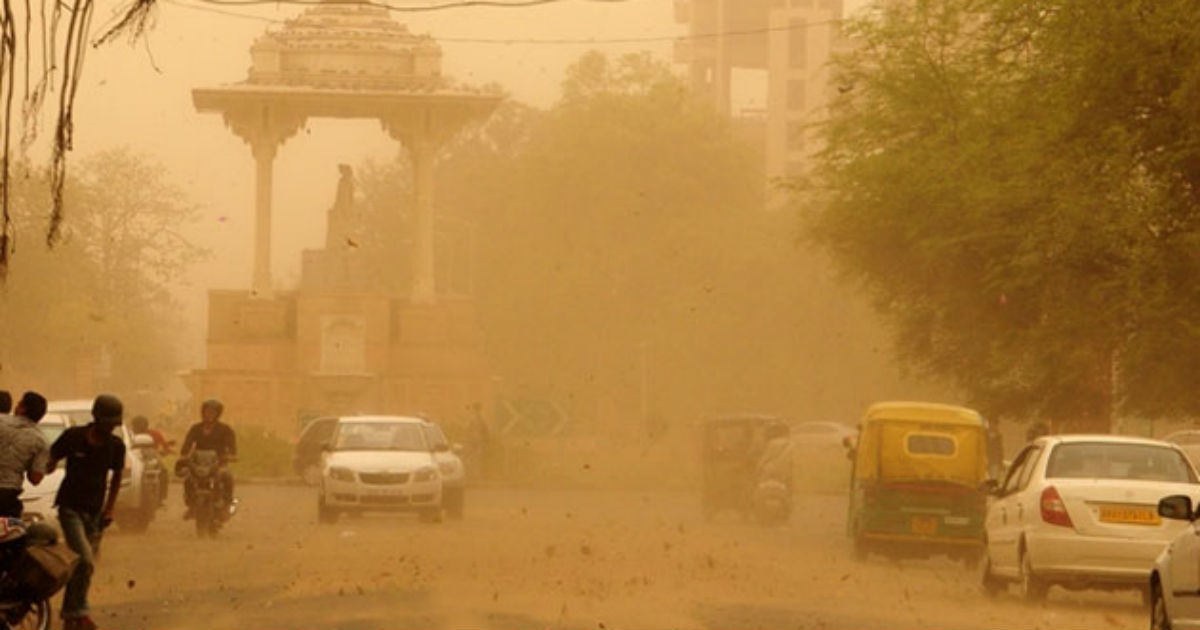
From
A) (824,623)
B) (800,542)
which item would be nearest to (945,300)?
(800,542)

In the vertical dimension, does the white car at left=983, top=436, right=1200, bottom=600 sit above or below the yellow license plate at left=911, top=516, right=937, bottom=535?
above

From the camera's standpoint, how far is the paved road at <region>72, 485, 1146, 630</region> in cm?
2066

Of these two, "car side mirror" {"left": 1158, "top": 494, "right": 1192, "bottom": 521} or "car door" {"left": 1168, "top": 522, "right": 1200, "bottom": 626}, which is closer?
"car door" {"left": 1168, "top": 522, "right": 1200, "bottom": 626}

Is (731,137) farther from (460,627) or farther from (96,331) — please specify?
(460,627)

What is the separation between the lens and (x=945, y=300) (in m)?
43.5

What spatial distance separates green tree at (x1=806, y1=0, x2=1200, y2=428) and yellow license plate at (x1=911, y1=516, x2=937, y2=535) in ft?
9.68

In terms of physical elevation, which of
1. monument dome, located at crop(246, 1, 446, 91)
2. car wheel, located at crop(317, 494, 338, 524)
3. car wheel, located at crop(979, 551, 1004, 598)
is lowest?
car wheel, located at crop(317, 494, 338, 524)

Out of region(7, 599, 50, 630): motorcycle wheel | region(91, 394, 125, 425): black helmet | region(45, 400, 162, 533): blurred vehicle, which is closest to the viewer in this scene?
region(7, 599, 50, 630): motorcycle wheel

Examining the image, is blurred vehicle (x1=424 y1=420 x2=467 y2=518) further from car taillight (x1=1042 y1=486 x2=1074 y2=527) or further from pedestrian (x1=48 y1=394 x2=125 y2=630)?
pedestrian (x1=48 y1=394 x2=125 y2=630)

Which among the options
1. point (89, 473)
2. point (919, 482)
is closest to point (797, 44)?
point (919, 482)

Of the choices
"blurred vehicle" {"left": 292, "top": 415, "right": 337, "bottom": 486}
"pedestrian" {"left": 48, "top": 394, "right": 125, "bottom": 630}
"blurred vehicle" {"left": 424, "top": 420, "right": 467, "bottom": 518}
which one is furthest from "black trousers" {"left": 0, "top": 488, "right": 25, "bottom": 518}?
"blurred vehicle" {"left": 292, "top": 415, "right": 337, "bottom": 486}

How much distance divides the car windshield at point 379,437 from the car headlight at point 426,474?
0.96m

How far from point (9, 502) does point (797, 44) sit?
5505 inches

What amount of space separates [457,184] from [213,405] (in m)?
82.5
